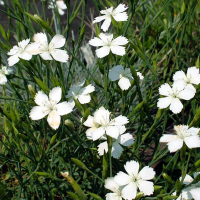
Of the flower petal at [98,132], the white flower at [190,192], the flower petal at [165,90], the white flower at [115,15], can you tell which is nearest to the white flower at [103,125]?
the flower petal at [98,132]

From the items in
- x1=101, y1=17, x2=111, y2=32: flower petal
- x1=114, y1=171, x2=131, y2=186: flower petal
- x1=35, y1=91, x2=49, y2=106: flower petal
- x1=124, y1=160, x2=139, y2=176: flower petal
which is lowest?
→ x1=114, y1=171, x2=131, y2=186: flower petal

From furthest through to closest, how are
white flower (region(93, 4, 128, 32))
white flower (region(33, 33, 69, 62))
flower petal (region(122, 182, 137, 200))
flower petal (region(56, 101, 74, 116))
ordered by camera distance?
1. white flower (region(93, 4, 128, 32))
2. white flower (region(33, 33, 69, 62))
3. flower petal (region(56, 101, 74, 116))
4. flower petal (region(122, 182, 137, 200))

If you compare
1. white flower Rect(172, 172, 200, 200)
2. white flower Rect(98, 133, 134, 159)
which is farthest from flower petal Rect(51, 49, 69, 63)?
white flower Rect(172, 172, 200, 200)

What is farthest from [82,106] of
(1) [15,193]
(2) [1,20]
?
(2) [1,20]

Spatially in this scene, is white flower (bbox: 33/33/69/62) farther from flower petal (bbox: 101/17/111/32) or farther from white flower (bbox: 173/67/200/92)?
white flower (bbox: 173/67/200/92)

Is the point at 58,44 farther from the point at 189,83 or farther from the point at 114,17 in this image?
the point at 189,83

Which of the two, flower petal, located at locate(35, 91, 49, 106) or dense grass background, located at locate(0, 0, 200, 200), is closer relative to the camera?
flower petal, located at locate(35, 91, 49, 106)
